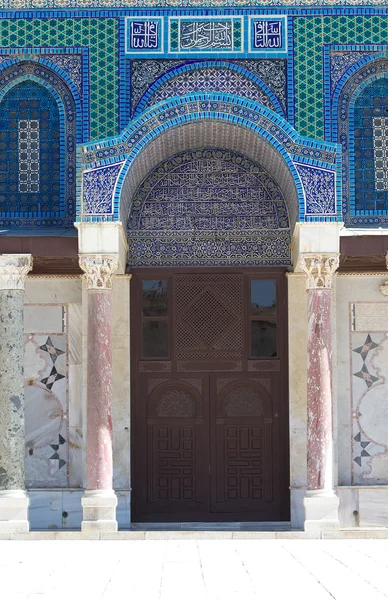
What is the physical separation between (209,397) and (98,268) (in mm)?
2415

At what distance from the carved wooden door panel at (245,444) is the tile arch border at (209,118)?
2.48 metres

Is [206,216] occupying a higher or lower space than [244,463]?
higher

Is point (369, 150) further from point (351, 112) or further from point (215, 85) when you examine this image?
point (215, 85)

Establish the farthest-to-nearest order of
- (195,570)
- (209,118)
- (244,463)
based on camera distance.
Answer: (244,463) < (209,118) < (195,570)

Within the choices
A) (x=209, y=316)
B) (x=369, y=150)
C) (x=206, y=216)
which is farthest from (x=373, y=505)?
(x=369, y=150)

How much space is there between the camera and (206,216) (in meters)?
13.0

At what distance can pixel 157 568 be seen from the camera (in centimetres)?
878

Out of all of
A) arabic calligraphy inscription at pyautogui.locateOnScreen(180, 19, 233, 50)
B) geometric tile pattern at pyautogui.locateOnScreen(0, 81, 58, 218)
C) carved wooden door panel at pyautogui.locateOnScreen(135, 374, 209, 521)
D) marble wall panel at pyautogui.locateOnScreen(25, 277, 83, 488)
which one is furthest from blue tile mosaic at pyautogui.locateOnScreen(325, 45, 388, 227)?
marble wall panel at pyautogui.locateOnScreen(25, 277, 83, 488)

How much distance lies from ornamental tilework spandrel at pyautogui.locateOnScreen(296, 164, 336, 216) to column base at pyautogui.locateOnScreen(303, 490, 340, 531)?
3026mm

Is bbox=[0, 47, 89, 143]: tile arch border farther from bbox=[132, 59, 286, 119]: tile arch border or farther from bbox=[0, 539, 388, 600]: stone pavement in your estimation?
bbox=[0, 539, 388, 600]: stone pavement

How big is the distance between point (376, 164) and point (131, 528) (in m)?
5.09

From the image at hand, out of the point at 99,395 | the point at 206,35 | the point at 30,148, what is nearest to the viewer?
the point at 99,395

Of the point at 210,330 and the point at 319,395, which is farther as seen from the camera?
the point at 210,330

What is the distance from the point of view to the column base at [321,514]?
11.2 meters
